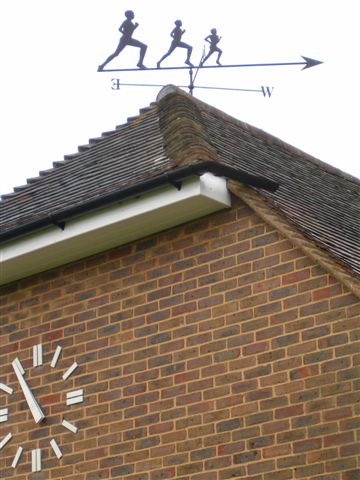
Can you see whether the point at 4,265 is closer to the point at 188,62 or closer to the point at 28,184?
the point at 28,184

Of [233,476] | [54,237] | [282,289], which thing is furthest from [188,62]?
[233,476]

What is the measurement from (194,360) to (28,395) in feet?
5.64

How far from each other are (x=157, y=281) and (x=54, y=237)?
0.95m

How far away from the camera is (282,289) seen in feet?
33.7

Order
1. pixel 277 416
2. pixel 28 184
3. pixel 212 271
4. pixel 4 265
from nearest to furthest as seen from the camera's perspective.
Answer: pixel 277 416 → pixel 212 271 → pixel 4 265 → pixel 28 184

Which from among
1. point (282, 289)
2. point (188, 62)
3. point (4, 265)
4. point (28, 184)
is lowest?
point (282, 289)

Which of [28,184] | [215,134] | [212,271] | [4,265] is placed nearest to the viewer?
[212,271]

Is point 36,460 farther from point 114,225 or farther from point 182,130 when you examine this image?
point 182,130

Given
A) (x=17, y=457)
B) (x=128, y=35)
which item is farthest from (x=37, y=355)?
(x=128, y=35)

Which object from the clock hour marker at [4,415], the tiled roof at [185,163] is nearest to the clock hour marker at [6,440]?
the clock hour marker at [4,415]

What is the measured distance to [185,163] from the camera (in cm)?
1105

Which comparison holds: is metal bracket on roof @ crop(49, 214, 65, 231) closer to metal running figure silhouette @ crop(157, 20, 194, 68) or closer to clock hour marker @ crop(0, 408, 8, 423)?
clock hour marker @ crop(0, 408, 8, 423)

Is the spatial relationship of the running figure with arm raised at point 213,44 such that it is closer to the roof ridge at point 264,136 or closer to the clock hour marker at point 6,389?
the roof ridge at point 264,136

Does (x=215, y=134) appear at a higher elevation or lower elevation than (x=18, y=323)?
higher
